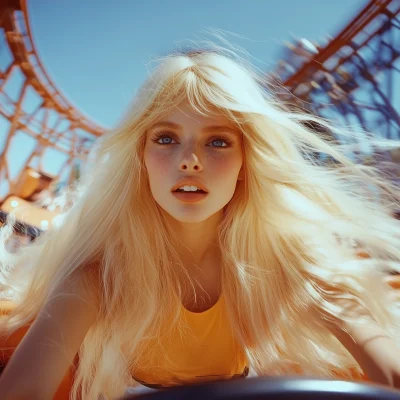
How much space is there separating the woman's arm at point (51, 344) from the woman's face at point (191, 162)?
22cm

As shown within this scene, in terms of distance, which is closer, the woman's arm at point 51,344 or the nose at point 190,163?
the woman's arm at point 51,344

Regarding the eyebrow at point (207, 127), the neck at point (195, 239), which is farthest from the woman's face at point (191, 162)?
the neck at point (195, 239)

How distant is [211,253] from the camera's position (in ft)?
3.49

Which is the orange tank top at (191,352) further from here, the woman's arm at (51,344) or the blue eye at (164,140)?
the blue eye at (164,140)

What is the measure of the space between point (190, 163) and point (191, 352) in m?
0.39

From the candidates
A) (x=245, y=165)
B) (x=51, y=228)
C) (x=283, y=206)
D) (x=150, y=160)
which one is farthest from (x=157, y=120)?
(x=51, y=228)

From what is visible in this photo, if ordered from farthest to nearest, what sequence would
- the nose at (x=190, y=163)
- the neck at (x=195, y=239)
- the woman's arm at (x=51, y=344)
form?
the neck at (x=195, y=239) < the nose at (x=190, y=163) < the woman's arm at (x=51, y=344)

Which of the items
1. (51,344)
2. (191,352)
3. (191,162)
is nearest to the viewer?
(51,344)

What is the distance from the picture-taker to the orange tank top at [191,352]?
96cm

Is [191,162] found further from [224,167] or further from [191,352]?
[191,352]

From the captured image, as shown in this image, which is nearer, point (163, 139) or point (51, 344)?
point (51, 344)

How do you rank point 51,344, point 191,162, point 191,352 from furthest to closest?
point 191,352 < point 191,162 < point 51,344

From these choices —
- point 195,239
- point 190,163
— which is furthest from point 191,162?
point 195,239

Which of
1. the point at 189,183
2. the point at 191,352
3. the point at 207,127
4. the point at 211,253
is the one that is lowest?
the point at 191,352
